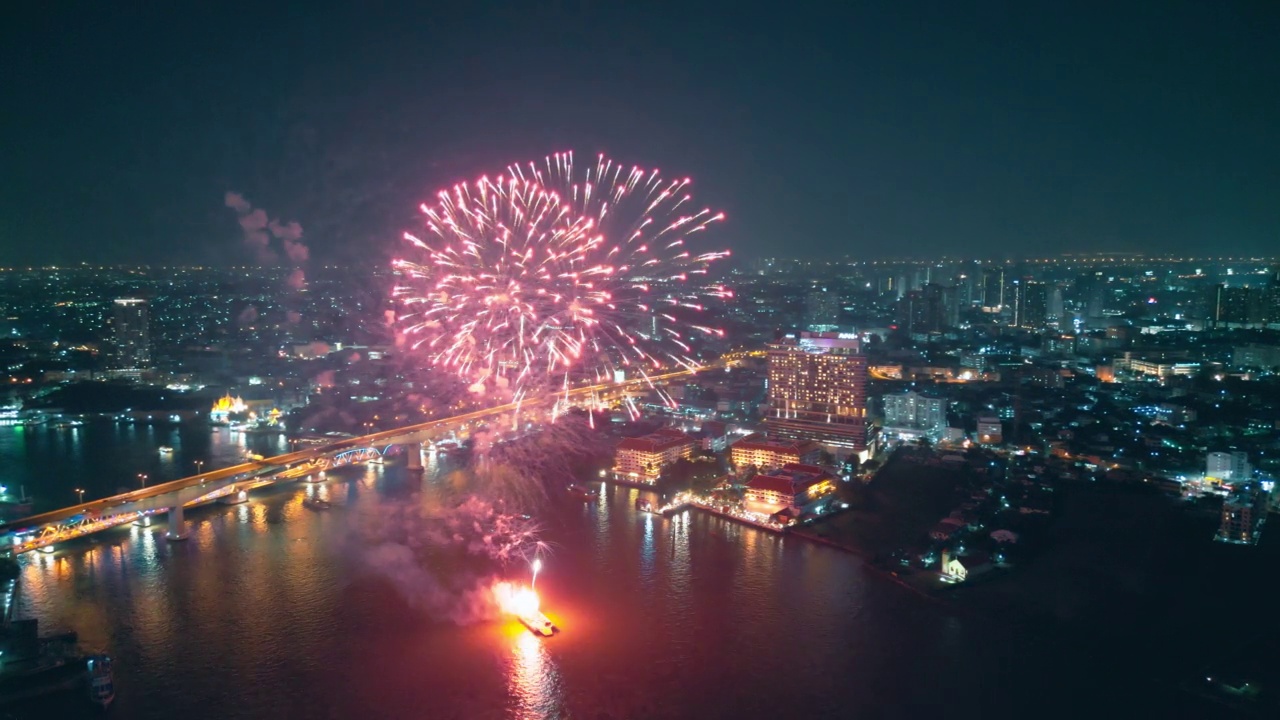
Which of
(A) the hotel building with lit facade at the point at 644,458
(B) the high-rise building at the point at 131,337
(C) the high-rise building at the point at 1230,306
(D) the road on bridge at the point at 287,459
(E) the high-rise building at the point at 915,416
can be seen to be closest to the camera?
(D) the road on bridge at the point at 287,459

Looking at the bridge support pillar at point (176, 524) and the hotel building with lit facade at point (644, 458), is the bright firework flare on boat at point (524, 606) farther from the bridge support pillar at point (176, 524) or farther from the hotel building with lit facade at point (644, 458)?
the hotel building with lit facade at point (644, 458)

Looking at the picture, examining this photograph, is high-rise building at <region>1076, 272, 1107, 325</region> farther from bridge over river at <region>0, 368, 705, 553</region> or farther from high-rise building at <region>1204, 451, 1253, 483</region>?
bridge over river at <region>0, 368, 705, 553</region>

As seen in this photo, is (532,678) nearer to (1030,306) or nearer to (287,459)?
(287,459)

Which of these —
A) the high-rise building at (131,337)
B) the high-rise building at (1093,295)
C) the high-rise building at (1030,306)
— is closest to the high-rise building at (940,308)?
the high-rise building at (1030,306)

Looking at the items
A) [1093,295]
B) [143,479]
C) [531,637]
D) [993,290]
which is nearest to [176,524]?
[143,479]

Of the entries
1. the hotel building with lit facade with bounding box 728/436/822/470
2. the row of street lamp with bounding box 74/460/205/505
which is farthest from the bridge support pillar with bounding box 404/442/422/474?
the hotel building with lit facade with bounding box 728/436/822/470

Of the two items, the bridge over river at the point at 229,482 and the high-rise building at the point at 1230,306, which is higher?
the high-rise building at the point at 1230,306

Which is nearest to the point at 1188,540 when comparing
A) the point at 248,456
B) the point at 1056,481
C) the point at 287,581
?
the point at 1056,481
